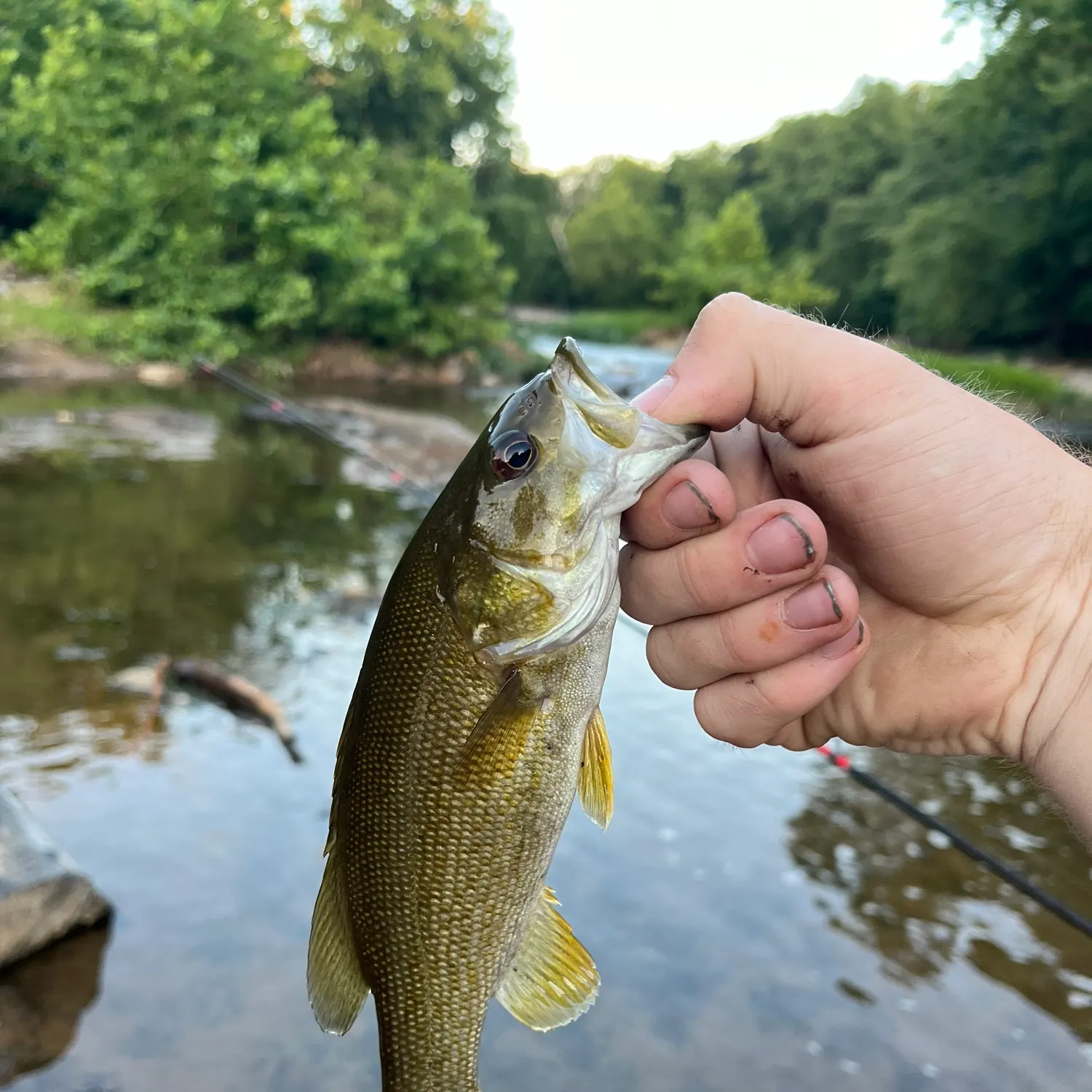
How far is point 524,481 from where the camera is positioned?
1.94 meters

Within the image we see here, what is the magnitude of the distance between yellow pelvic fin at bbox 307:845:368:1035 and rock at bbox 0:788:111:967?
2.79 meters

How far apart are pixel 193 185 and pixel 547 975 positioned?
2766cm

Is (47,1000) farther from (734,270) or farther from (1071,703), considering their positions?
(734,270)

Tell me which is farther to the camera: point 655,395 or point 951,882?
point 951,882

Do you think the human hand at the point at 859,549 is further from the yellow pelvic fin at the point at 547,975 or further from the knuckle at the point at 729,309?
the yellow pelvic fin at the point at 547,975

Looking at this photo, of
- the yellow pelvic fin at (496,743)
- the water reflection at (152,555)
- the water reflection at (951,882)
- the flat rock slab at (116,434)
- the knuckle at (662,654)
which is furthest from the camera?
the flat rock slab at (116,434)

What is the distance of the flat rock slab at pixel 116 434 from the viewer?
14.7 meters

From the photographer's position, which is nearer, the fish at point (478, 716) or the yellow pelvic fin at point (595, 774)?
the fish at point (478, 716)

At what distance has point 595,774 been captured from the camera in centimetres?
206

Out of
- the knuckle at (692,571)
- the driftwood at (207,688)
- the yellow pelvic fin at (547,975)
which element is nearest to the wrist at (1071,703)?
the knuckle at (692,571)

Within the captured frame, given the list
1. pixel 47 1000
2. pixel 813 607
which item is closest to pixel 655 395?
pixel 813 607

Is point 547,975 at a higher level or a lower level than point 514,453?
lower

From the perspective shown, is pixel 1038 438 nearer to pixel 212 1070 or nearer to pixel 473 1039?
pixel 473 1039

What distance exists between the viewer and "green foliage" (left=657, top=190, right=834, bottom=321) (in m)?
53.6
